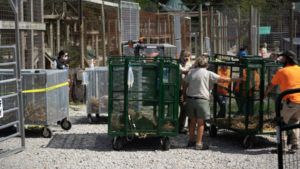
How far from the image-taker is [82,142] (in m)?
9.88

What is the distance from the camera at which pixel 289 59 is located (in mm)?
8680

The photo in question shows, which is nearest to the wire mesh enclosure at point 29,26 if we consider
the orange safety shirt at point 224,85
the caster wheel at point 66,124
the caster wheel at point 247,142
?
the caster wheel at point 66,124

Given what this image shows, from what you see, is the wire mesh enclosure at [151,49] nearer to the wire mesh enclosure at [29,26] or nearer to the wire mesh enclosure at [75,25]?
the wire mesh enclosure at [75,25]

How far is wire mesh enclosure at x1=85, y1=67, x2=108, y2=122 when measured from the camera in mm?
12117

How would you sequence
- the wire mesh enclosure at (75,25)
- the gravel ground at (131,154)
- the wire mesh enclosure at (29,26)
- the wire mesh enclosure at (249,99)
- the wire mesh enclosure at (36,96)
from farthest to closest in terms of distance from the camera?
1. the wire mesh enclosure at (75,25)
2. the wire mesh enclosure at (29,26)
3. the wire mesh enclosure at (36,96)
4. the wire mesh enclosure at (249,99)
5. the gravel ground at (131,154)

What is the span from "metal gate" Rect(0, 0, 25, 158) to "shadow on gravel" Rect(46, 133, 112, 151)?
0.72 m

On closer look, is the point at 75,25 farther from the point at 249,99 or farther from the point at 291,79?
the point at 291,79

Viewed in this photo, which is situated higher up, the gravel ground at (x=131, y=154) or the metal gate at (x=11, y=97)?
the metal gate at (x=11, y=97)

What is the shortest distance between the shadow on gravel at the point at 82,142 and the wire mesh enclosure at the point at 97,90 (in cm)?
151

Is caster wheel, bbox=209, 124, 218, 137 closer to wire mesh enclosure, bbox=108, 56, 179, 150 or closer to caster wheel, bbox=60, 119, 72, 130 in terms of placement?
wire mesh enclosure, bbox=108, 56, 179, 150

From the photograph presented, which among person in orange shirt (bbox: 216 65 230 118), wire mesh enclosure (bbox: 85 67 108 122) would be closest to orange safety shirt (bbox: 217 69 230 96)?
person in orange shirt (bbox: 216 65 230 118)

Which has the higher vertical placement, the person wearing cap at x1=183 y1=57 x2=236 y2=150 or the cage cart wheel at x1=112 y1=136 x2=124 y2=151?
the person wearing cap at x1=183 y1=57 x2=236 y2=150

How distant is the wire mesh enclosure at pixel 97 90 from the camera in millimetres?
12117

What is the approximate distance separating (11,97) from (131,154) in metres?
3.17
